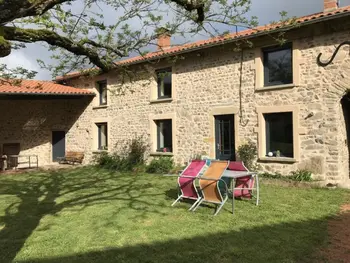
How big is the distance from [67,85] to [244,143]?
40.0 feet

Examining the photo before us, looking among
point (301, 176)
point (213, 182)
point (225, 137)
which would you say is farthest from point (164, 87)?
point (213, 182)

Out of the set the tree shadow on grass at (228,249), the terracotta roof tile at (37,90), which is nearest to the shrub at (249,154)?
the tree shadow on grass at (228,249)

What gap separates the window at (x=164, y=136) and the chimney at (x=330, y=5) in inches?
275

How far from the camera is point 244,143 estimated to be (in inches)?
421

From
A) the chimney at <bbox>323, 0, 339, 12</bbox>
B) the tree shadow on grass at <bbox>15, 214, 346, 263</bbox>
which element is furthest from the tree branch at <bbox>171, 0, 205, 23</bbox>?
the chimney at <bbox>323, 0, 339, 12</bbox>

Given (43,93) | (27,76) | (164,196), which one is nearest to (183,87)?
(164,196)

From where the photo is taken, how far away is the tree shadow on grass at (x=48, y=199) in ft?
16.9

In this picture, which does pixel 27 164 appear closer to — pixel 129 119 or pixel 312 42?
pixel 129 119

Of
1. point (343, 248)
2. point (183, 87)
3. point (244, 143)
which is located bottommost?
point (343, 248)

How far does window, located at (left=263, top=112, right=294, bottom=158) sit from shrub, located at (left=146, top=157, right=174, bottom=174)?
4000mm

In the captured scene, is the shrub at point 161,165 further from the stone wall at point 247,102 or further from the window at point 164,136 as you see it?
the window at point 164,136

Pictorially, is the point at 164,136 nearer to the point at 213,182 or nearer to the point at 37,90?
the point at 37,90

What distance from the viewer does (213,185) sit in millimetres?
6125

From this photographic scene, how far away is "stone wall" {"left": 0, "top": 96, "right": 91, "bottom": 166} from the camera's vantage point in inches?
651
